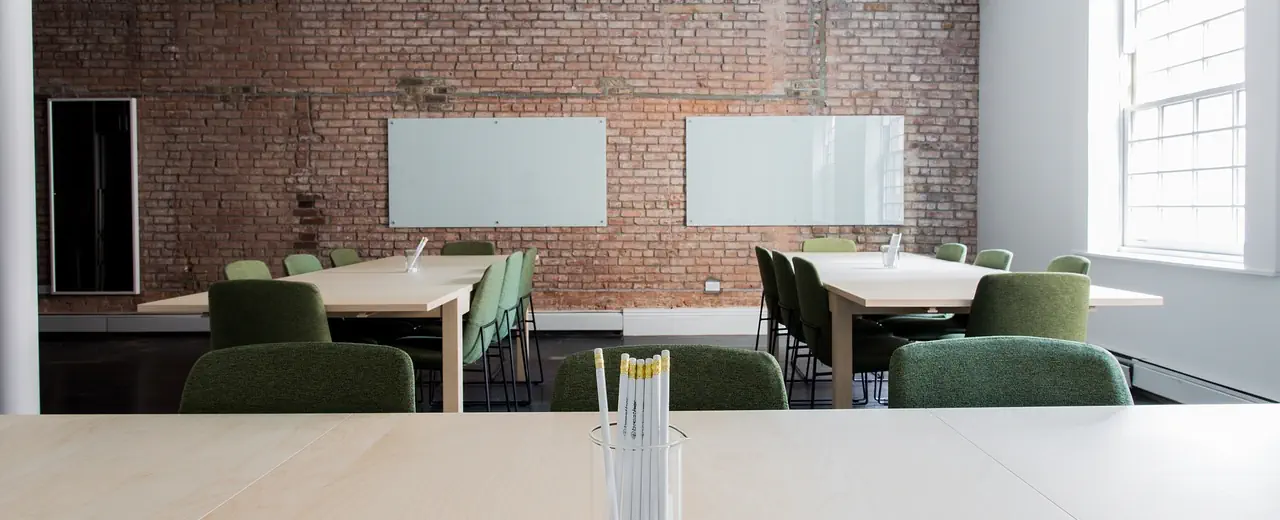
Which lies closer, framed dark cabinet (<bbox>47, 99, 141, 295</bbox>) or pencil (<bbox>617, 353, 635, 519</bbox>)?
pencil (<bbox>617, 353, 635, 519</bbox>)

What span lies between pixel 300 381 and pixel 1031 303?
8.99ft

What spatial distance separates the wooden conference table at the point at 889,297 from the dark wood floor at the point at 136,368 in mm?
1073

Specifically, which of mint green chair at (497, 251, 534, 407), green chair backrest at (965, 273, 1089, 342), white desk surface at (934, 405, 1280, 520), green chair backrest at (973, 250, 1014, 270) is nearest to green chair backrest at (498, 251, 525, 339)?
mint green chair at (497, 251, 534, 407)

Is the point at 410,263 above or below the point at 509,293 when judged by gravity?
above

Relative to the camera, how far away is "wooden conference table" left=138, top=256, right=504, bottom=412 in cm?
325

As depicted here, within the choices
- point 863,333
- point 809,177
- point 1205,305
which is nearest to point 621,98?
point 809,177

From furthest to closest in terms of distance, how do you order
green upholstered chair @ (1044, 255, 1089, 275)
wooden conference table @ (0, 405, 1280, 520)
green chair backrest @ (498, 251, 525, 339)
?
green chair backrest @ (498, 251, 525, 339), green upholstered chair @ (1044, 255, 1089, 275), wooden conference table @ (0, 405, 1280, 520)

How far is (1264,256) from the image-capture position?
14.4ft

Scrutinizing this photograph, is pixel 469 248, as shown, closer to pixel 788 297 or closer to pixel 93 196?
pixel 788 297

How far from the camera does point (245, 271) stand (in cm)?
414

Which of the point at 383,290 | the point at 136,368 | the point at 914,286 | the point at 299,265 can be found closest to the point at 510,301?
the point at 383,290

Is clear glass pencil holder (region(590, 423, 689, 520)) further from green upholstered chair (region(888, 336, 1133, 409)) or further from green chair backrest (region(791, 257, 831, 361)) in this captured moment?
green chair backrest (region(791, 257, 831, 361))

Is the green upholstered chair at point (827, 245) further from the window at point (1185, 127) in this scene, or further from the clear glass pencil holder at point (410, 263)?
the clear glass pencil holder at point (410, 263)

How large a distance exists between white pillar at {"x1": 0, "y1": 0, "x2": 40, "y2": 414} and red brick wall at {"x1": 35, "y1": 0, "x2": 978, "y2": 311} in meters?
4.31
